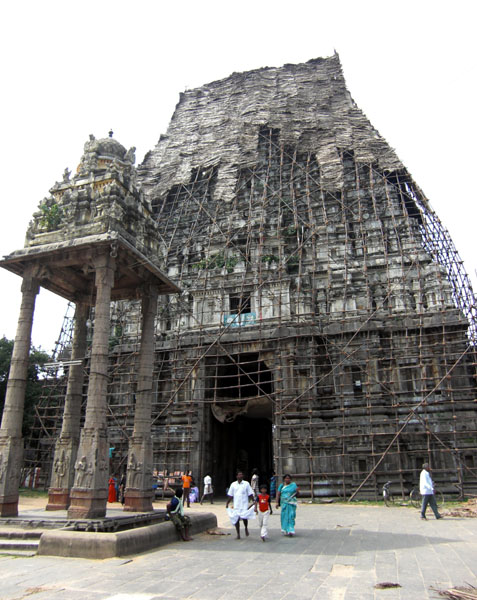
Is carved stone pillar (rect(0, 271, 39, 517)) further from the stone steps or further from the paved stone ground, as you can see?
the paved stone ground

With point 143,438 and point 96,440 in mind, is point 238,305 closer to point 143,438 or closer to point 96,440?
Answer: point 143,438

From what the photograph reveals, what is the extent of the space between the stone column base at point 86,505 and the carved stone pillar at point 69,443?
9.93 ft

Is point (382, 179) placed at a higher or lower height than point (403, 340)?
higher

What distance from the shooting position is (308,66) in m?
41.0

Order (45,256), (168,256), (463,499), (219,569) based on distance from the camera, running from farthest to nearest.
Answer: (168,256) → (463,499) → (45,256) → (219,569)

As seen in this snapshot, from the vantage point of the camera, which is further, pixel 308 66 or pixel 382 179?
pixel 308 66

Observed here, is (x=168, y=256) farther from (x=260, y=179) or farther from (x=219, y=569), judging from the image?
(x=219, y=569)

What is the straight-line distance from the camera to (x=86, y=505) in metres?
10.9

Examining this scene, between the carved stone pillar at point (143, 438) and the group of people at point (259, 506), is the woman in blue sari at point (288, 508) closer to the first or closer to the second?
the group of people at point (259, 506)

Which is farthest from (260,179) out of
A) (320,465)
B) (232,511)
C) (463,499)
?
(232,511)

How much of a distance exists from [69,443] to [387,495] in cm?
1393

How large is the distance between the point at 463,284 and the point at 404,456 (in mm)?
9416

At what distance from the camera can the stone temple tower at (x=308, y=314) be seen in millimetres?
22500

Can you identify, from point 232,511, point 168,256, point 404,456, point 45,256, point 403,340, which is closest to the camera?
point 232,511
